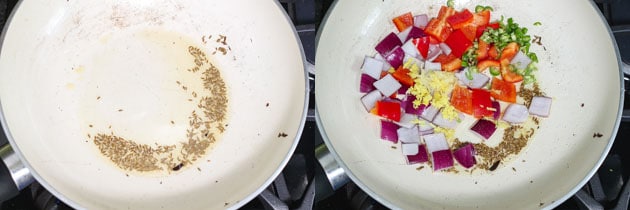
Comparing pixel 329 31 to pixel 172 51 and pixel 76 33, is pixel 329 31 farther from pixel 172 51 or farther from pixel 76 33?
pixel 76 33

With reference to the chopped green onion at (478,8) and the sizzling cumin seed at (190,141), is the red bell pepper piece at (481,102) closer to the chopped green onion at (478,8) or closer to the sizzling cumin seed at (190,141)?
the chopped green onion at (478,8)

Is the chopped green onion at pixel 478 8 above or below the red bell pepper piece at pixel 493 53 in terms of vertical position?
above

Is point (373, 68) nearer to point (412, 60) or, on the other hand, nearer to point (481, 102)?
point (412, 60)

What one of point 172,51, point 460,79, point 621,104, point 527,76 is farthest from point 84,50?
→ point 621,104

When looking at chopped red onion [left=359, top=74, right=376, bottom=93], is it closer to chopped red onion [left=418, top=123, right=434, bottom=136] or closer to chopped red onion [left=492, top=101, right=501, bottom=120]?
chopped red onion [left=418, top=123, right=434, bottom=136]

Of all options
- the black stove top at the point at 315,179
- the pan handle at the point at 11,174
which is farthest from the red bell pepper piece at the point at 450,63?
the pan handle at the point at 11,174
